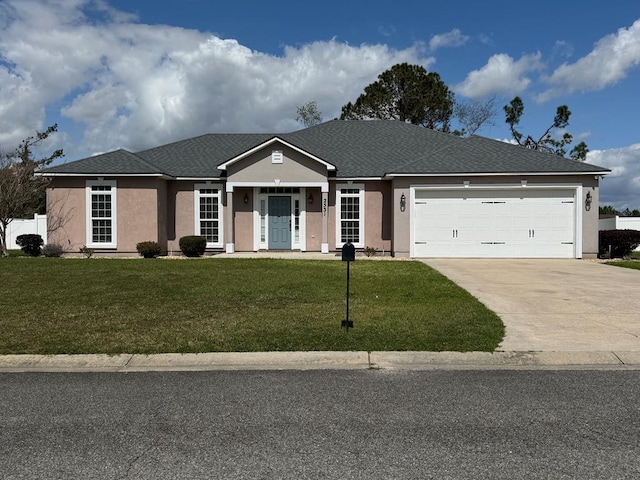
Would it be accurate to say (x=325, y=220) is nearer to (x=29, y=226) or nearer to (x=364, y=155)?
(x=364, y=155)

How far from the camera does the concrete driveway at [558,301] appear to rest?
6.76m

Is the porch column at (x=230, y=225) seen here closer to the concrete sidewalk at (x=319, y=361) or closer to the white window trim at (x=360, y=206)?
the white window trim at (x=360, y=206)

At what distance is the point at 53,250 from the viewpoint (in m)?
19.9

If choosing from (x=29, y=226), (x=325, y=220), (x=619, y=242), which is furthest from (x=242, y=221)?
(x=619, y=242)

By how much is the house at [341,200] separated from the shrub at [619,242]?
162 centimetres

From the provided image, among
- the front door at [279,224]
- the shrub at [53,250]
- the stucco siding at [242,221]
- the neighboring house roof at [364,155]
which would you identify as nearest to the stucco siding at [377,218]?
the neighboring house roof at [364,155]

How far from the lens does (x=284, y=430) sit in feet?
13.3

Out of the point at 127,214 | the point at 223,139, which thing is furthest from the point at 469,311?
the point at 223,139

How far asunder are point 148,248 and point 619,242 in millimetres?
18400

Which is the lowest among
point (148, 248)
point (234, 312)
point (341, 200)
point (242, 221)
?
point (234, 312)

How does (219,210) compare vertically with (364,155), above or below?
below

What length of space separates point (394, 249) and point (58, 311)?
1306cm

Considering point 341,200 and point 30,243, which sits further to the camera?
point 341,200

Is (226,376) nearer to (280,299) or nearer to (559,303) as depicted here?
(280,299)
